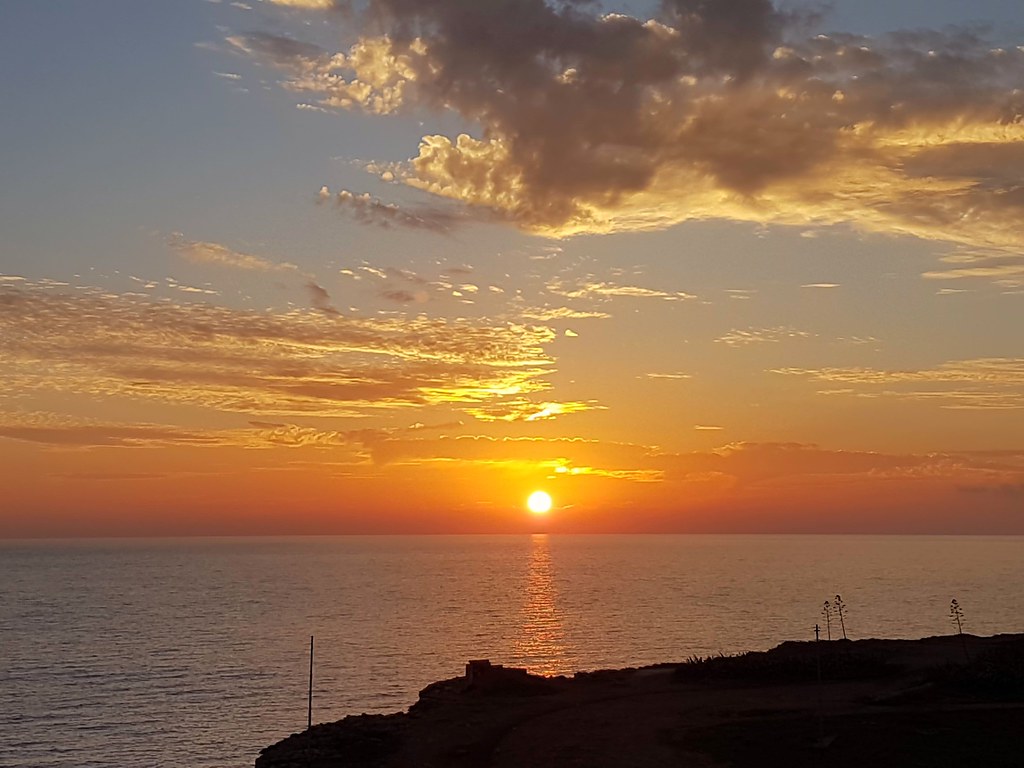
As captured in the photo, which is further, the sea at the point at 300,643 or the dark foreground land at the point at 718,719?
the sea at the point at 300,643

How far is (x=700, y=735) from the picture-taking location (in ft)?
126

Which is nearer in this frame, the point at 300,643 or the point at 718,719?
the point at 718,719

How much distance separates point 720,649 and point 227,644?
58411 mm

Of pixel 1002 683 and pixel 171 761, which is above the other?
pixel 1002 683

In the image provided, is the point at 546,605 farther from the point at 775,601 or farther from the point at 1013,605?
the point at 1013,605

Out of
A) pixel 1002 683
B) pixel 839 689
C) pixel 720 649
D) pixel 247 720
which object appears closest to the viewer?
pixel 1002 683

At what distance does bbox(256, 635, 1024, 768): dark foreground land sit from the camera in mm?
35250

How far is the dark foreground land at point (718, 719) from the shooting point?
35.2m

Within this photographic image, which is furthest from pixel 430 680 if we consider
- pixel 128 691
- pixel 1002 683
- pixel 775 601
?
pixel 775 601

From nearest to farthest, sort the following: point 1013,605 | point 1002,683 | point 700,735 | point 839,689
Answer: point 700,735, point 1002,683, point 839,689, point 1013,605

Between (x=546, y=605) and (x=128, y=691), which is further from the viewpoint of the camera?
(x=546, y=605)

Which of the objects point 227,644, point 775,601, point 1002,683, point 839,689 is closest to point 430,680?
point 227,644

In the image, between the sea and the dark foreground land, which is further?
the sea

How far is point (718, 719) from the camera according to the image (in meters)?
41.3
